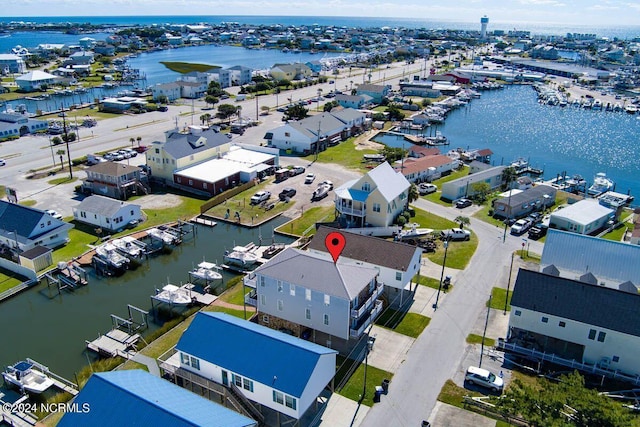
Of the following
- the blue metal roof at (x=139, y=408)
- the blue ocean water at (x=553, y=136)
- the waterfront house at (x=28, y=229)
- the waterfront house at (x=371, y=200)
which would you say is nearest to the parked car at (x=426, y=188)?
the waterfront house at (x=371, y=200)

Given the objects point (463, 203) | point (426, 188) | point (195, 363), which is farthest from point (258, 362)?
point (426, 188)

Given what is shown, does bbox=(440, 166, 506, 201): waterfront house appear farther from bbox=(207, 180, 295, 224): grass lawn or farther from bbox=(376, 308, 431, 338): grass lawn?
bbox=(376, 308, 431, 338): grass lawn

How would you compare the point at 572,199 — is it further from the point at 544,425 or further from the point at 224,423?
the point at 224,423

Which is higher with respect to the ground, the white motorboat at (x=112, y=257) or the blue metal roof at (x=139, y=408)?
the blue metal roof at (x=139, y=408)

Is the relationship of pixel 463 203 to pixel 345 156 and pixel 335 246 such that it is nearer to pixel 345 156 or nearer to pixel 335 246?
pixel 345 156

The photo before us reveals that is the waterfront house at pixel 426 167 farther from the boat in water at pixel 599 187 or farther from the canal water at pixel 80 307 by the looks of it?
the canal water at pixel 80 307

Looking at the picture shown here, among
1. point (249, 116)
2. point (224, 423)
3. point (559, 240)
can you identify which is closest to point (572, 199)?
point (559, 240)

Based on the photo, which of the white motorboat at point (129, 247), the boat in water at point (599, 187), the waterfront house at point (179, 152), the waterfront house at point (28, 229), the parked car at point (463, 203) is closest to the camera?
the waterfront house at point (28, 229)
